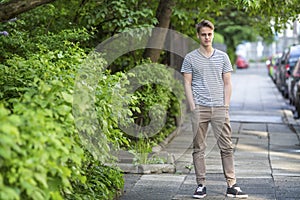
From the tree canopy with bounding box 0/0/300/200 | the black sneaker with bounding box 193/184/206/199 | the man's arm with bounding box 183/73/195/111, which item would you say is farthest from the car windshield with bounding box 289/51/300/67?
the black sneaker with bounding box 193/184/206/199

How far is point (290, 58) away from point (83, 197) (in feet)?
77.1

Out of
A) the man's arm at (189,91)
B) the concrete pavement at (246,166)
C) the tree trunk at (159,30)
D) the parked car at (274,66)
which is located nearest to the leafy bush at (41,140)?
the man's arm at (189,91)

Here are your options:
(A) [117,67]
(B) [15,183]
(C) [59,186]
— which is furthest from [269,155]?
(B) [15,183]

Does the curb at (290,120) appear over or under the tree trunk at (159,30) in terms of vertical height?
under

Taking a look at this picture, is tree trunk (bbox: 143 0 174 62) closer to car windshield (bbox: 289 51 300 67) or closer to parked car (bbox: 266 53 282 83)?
car windshield (bbox: 289 51 300 67)

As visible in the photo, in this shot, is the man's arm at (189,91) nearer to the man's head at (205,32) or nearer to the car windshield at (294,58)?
the man's head at (205,32)

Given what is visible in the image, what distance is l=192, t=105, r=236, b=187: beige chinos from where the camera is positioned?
8.63 metres

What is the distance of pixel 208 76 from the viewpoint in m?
8.61

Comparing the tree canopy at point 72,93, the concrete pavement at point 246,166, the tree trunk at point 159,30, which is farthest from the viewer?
the tree trunk at point 159,30

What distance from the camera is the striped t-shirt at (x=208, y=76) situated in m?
8.61

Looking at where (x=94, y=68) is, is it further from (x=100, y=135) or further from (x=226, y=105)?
(x=226, y=105)

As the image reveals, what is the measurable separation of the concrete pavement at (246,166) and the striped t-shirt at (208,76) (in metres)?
1.13

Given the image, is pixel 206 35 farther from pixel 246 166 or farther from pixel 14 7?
pixel 246 166

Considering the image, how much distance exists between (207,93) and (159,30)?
188 inches
